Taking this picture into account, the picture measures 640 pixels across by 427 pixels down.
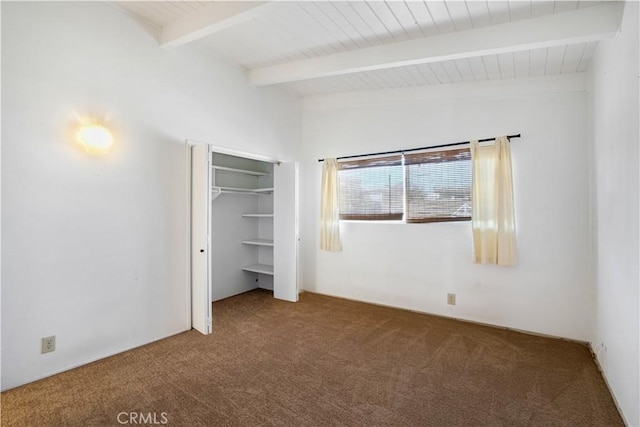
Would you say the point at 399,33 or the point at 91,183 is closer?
the point at 91,183

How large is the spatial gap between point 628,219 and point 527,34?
1597mm

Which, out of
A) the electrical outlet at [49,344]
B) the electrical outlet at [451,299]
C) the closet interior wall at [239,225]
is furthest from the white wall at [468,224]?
the electrical outlet at [49,344]

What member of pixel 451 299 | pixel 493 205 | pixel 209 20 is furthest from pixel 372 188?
pixel 209 20

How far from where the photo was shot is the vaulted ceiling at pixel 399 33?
2344 millimetres

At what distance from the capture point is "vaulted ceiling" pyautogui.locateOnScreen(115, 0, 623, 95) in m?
2.34

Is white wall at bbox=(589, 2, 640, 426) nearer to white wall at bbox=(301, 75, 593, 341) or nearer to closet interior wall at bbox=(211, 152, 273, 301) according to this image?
white wall at bbox=(301, 75, 593, 341)

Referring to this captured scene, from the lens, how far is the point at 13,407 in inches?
78.0

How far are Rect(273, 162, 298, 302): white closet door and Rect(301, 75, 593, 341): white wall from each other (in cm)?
56

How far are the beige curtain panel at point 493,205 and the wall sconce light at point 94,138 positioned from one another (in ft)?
12.0

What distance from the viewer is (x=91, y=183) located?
2557 millimetres

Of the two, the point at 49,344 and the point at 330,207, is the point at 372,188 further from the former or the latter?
the point at 49,344

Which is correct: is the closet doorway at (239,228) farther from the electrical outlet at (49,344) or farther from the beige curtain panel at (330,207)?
the electrical outlet at (49,344)

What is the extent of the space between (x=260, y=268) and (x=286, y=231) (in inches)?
33.5

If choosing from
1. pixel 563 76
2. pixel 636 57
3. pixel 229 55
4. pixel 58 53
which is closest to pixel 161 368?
pixel 58 53
